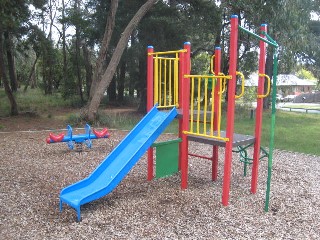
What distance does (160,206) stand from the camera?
3.90m

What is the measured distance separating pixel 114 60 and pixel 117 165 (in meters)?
6.62

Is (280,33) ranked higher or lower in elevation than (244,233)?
higher

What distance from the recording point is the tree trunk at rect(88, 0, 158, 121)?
10.0 m

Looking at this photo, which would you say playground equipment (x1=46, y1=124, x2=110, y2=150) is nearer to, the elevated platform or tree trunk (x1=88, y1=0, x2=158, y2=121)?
the elevated platform

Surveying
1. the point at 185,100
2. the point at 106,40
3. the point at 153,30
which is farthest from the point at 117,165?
the point at 153,30

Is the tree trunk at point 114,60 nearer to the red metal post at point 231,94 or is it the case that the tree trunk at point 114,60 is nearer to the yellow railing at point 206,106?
the yellow railing at point 206,106

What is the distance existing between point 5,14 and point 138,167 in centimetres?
666

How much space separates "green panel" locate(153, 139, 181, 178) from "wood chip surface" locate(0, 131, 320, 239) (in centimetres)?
23

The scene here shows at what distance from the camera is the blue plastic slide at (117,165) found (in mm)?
3688

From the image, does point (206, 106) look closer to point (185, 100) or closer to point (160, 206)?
point (185, 100)

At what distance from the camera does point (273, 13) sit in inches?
360

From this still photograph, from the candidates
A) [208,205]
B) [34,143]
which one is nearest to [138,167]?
[208,205]

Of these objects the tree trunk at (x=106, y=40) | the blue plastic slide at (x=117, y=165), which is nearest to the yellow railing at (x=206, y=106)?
the blue plastic slide at (x=117, y=165)

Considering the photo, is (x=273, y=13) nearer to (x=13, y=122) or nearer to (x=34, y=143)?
(x=34, y=143)
